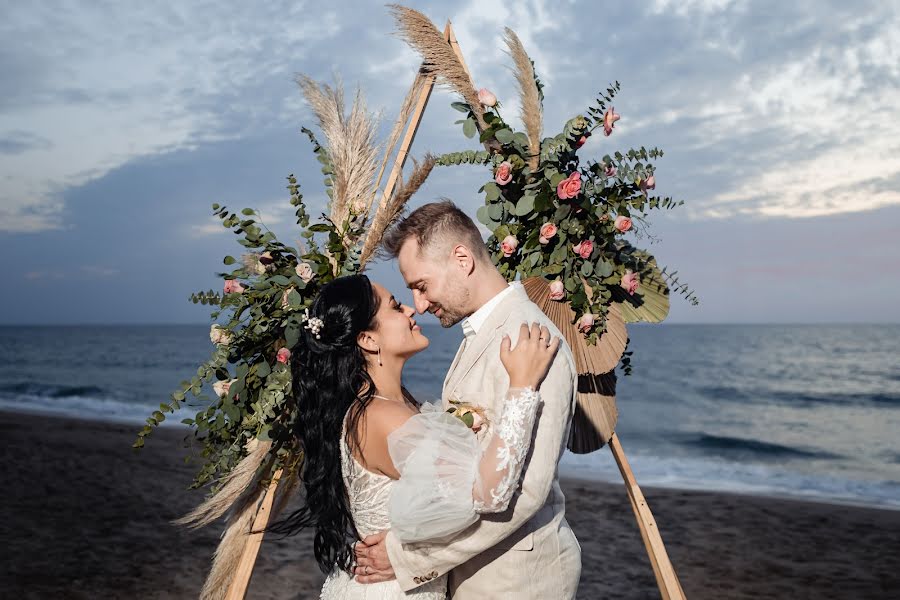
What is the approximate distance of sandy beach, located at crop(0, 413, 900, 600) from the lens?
5.82m

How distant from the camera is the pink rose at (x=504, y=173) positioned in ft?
9.66

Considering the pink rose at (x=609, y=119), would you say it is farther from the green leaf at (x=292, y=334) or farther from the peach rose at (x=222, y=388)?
the peach rose at (x=222, y=388)

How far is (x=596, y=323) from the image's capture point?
306 centimetres

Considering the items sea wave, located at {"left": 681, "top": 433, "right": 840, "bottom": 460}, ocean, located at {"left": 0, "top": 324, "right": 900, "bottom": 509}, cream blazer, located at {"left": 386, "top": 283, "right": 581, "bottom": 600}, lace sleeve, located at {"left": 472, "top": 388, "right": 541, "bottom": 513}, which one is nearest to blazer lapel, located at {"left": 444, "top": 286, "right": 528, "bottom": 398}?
cream blazer, located at {"left": 386, "top": 283, "right": 581, "bottom": 600}

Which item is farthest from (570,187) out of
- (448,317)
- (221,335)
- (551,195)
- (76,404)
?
(76,404)

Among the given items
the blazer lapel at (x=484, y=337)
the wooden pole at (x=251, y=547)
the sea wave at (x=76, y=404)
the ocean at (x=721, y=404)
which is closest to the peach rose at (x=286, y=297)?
the wooden pole at (x=251, y=547)

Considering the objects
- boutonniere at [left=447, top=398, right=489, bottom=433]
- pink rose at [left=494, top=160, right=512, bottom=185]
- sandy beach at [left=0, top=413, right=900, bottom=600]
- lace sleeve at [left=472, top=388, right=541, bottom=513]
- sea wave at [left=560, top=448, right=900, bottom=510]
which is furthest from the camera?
sea wave at [left=560, top=448, right=900, bottom=510]

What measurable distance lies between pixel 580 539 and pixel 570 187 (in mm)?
5340

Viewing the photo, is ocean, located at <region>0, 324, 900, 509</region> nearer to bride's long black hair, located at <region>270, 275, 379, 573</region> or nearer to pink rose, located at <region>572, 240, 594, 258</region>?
pink rose, located at <region>572, 240, 594, 258</region>

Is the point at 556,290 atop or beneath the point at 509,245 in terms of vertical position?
beneath

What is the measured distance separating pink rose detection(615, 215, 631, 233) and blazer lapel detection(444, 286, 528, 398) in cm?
75

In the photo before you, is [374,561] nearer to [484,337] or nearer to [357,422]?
[357,422]

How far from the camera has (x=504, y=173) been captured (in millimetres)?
2951

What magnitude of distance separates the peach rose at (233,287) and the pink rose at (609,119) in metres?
1.59
